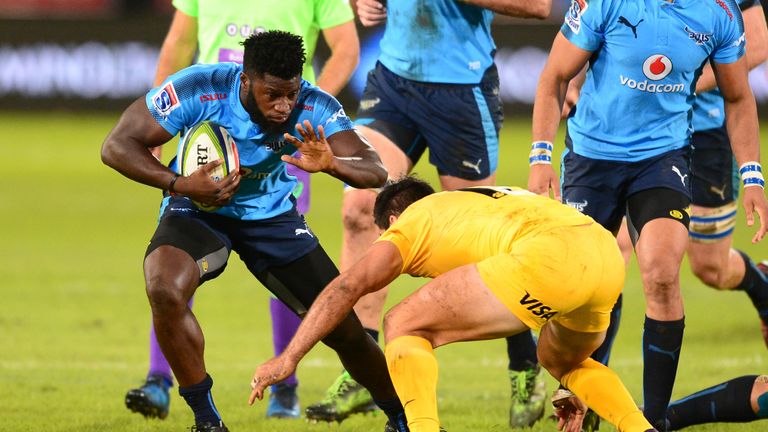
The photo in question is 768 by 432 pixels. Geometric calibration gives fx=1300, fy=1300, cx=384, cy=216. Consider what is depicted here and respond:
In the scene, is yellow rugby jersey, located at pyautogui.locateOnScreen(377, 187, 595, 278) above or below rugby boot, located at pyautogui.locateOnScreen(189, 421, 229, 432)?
above

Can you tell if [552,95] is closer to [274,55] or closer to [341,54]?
[274,55]

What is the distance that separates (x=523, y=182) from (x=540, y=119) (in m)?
10.8

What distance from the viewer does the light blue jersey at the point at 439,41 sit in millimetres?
7535

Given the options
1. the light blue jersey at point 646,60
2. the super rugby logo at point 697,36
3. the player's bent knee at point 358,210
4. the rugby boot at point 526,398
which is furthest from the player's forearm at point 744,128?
the player's bent knee at point 358,210

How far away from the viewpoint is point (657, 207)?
6180 millimetres

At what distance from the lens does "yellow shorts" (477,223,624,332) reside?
208 inches

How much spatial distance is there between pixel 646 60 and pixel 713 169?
206cm

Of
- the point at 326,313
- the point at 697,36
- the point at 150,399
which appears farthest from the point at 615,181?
the point at 150,399

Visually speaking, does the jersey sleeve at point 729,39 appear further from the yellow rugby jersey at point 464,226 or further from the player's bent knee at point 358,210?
the player's bent knee at point 358,210

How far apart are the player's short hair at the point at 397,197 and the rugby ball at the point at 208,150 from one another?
0.69 metres

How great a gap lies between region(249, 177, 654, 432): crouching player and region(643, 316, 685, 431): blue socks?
489 mm

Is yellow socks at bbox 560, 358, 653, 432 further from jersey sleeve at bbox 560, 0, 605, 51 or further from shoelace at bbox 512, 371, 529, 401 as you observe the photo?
jersey sleeve at bbox 560, 0, 605, 51

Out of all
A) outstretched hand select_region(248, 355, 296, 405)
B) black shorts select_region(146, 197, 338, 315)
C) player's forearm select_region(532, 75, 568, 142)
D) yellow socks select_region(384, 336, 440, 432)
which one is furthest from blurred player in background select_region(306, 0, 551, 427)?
outstretched hand select_region(248, 355, 296, 405)

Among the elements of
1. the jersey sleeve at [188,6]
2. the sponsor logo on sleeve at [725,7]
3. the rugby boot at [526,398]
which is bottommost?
the rugby boot at [526,398]
